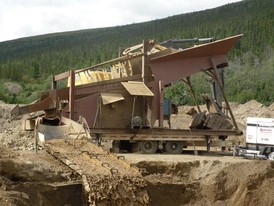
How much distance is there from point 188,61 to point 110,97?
278cm

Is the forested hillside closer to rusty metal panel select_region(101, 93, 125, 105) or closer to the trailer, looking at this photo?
the trailer

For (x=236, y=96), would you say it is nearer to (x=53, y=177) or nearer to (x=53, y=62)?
(x=53, y=62)

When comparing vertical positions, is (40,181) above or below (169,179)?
above

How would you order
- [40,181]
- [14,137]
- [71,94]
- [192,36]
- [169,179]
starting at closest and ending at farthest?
[40,181], [169,179], [71,94], [14,137], [192,36]

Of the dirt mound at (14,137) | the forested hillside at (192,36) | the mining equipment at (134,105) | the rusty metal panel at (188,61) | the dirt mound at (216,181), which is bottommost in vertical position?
the dirt mound at (216,181)

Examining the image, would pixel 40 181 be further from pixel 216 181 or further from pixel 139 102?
pixel 139 102

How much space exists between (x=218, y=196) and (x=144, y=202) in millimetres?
2835

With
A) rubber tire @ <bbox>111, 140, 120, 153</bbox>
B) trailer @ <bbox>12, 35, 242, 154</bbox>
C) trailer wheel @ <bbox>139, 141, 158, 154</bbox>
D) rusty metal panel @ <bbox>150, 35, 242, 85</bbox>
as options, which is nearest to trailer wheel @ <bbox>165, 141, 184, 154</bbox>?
trailer @ <bbox>12, 35, 242, 154</bbox>

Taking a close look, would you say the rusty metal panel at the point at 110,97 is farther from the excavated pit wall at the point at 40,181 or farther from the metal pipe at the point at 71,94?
the excavated pit wall at the point at 40,181

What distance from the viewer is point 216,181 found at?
545 inches

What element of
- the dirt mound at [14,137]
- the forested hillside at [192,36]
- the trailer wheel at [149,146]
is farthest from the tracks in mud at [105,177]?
the forested hillside at [192,36]

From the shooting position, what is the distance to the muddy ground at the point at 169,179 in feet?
36.7

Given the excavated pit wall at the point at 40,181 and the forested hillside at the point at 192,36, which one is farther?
the forested hillside at the point at 192,36

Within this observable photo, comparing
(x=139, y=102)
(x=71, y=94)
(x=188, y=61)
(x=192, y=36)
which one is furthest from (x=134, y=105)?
(x=192, y=36)
